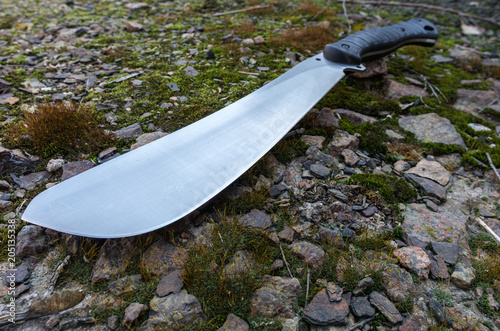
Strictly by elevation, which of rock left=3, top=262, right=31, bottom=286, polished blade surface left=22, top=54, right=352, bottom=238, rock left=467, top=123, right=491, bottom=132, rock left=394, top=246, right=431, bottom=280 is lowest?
rock left=467, top=123, right=491, bottom=132

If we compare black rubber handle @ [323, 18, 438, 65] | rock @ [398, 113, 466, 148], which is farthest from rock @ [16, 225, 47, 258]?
rock @ [398, 113, 466, 148]

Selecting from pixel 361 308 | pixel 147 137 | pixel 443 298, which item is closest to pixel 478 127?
pixel 443 298

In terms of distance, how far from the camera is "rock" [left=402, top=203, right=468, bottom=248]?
7.94 ft

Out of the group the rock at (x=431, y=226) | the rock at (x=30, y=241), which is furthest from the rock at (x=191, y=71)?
the rock at (x=431, y=226)

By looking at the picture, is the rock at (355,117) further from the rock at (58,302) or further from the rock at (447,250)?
the rock at (58,302)

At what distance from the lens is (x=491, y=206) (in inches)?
110

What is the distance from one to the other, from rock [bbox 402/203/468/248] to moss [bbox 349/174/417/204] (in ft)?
0.33

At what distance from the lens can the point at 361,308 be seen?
1.90 m

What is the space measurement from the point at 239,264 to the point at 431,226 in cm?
160

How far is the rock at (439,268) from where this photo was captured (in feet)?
7.13

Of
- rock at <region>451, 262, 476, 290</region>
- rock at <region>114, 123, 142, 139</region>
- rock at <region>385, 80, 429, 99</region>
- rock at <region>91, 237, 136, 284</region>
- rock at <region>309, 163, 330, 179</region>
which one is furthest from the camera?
rock at <region>385, 80, 429, 99</region>

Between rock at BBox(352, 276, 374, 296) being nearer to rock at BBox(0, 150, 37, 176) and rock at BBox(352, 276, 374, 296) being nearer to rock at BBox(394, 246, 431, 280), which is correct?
rock at BBox(394, 246, 431, 280)

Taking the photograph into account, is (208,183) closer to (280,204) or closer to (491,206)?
(280,204)

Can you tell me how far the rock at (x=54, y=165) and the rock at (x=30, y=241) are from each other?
64 cm
